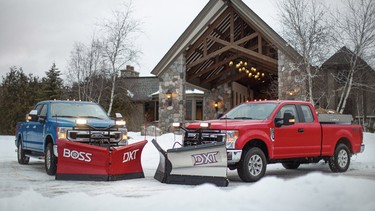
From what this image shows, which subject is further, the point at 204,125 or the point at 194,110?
the point at 194,110

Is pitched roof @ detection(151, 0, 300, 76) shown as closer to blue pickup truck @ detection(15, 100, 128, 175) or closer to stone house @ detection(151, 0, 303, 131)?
stone house @ detection(151, 0, 303, 131)

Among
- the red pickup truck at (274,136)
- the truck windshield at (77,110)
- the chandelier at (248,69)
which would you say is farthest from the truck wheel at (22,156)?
the chandelier at (248,69)

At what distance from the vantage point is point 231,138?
9.64m

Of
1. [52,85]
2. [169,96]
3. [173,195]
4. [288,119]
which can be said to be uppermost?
[52,85]

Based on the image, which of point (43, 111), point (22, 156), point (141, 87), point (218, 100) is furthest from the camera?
point (141, 87)

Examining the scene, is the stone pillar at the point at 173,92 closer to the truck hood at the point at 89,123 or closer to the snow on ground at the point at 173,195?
the truck hood at the point at 89,123

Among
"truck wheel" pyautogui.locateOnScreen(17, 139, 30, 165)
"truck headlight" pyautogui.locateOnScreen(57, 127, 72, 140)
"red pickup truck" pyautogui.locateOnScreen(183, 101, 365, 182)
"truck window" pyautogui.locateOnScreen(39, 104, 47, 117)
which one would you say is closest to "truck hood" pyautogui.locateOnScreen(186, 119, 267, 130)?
"red pickup truck" pyautogui.locateOnScreen(183, 101, 365, 182)

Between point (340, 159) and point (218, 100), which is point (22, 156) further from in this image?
point (218, 100)

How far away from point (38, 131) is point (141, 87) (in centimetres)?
2880

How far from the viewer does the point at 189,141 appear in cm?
1038

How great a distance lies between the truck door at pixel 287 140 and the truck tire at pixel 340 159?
1508mm

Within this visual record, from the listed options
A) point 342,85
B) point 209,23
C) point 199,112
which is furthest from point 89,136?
point 199,112

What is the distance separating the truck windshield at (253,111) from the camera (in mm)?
10758

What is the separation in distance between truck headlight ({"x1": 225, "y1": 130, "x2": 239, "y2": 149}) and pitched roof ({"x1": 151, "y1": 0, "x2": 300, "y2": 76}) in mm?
12986
